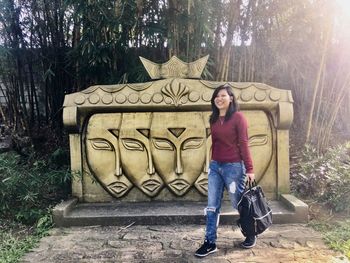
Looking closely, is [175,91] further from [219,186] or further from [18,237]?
[18,237]

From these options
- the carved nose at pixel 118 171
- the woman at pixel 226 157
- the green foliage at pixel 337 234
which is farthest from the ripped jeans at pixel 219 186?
the carved nose at pixel 118 171

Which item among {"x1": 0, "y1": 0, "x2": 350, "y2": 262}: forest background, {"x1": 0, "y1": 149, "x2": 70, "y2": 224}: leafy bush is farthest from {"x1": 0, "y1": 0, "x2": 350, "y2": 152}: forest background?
{"x1": 0, "y1": 149, "x2": 70, "y2": 224}: leafy bush

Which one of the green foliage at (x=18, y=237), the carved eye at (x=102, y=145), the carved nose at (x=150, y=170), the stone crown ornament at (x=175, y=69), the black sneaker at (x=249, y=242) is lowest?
the green foliage at (x=18, y=237)

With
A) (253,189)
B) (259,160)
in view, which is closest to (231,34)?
(259,160)

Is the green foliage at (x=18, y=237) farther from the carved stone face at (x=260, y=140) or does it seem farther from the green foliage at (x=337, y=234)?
the green foliage at (x=337, y=234)

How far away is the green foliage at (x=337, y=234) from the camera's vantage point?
9.46 feet

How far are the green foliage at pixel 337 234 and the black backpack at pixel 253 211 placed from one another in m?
0.60

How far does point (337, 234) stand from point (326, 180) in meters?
1.09

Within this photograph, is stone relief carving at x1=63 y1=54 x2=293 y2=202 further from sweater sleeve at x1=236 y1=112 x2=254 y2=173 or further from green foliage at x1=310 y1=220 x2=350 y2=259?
sweater sleeve at x1=236 y1=112 x2=254 y2=173

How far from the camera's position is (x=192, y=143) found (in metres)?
4.03

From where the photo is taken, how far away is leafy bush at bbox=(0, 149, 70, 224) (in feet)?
12.3

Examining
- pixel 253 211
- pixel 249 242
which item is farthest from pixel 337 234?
pixel 253 211

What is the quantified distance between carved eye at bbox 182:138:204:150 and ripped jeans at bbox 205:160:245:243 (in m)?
1.19

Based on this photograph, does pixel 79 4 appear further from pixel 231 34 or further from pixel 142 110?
pixel 231 34
